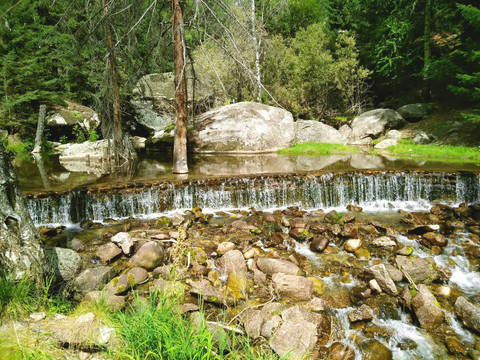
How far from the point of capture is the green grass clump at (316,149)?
15.3 meters

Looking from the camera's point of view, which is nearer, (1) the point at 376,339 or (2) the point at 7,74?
(1) the point at 376,339

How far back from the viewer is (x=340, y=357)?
3160 mm

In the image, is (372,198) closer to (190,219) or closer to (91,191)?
(190,219)

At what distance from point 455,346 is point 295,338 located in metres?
2.05

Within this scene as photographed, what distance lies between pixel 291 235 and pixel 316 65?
57.3 feet

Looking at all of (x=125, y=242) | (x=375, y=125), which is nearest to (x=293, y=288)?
(x=125, y=242)

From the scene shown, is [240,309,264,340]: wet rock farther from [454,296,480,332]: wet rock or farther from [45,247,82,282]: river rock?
[454,296,480,332]: wet rock

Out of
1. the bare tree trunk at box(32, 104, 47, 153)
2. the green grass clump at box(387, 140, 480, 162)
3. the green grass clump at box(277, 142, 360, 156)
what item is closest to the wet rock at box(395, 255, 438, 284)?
the green grass clump at box(387, 140, 480, 162)

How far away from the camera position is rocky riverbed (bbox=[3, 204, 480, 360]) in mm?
3285

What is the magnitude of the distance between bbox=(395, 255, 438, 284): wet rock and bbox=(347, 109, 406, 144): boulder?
1526 cm

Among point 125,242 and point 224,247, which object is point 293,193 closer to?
point 224,247

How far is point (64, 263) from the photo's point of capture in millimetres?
4090

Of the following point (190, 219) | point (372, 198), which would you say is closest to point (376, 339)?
point (190, 219)

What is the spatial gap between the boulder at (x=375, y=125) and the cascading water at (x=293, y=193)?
10.4 metres
